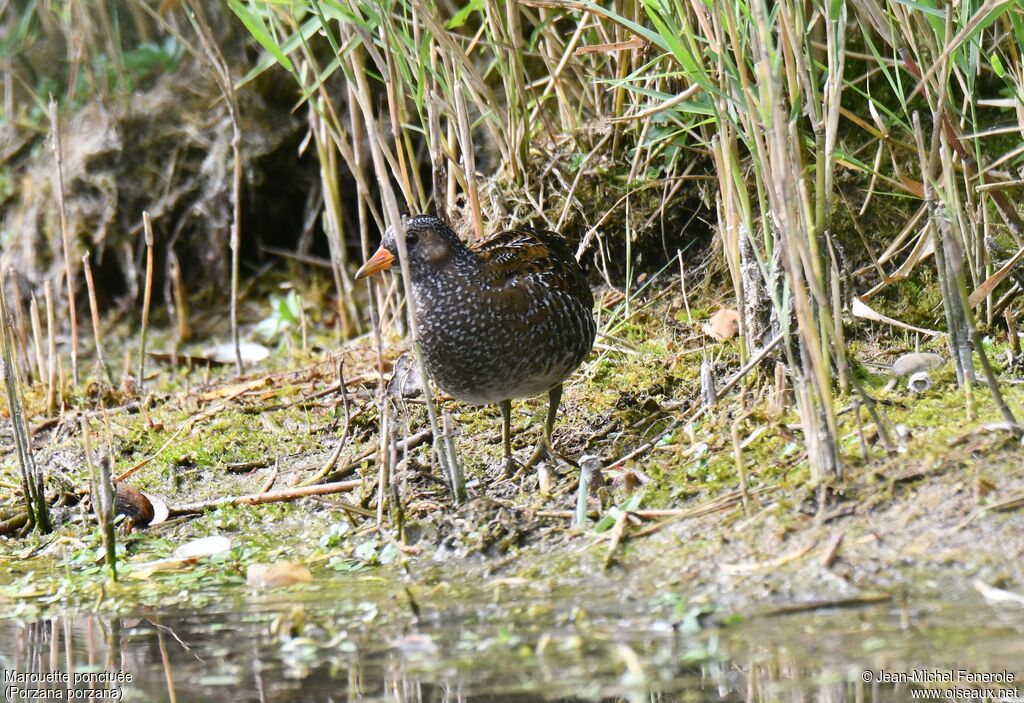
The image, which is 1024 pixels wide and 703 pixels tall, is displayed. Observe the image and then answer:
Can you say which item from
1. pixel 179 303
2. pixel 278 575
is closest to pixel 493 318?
pixel 278 575

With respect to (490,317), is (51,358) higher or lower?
higher

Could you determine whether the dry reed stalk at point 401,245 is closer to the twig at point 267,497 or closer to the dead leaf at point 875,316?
the twig at point 267,497

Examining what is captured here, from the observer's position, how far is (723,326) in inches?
209

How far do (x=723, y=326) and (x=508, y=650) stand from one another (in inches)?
97.4

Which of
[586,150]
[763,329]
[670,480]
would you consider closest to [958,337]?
[763,329]

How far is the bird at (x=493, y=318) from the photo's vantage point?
4.62m

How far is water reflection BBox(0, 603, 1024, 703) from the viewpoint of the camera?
2.81 m

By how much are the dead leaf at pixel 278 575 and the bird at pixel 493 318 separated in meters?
0.96

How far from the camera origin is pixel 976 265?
4477mm

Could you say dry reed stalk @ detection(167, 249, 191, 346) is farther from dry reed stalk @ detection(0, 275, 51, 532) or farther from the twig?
the twig

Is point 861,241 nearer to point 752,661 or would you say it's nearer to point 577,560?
point 577,560

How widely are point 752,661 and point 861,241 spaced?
116 inches

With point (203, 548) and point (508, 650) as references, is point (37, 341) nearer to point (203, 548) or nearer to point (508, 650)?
point (203, 548)

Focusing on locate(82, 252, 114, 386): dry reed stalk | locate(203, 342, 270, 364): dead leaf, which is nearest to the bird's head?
A: locate(82, 252, 114, 386): dry reed stalk
